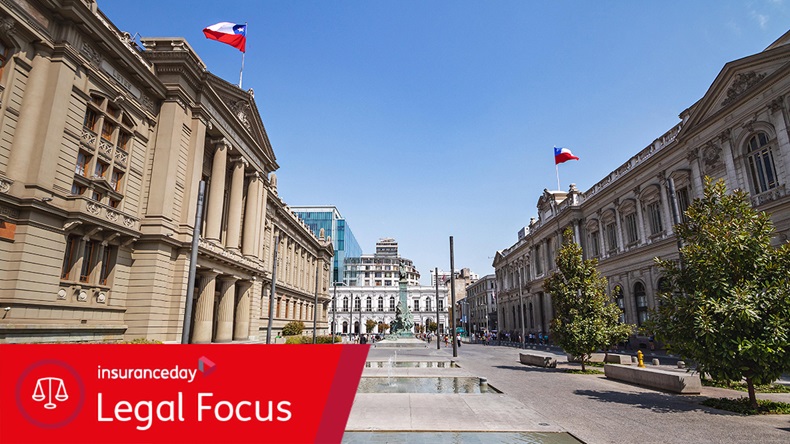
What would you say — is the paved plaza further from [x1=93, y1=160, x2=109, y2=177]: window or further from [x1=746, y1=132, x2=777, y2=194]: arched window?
[x1=93, y1=160, x2=109, y2=177]: window

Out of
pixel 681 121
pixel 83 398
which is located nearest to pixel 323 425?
pixel 83 398

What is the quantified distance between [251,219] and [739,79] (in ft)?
126

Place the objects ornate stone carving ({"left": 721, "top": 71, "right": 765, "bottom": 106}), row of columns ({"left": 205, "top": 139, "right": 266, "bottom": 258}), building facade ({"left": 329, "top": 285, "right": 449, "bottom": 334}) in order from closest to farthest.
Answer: ornate stone carving ({"left": 721, "top": 71, "right": 765, "bottom": 106}), row of columns ({"left": 205, "top": 139, "right": 266, "bottom": 258}), building facade ({"left": 329, "top": 285, "right": 449, "bottom": 334})

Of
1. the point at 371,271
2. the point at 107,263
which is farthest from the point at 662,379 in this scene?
the point at 371,271

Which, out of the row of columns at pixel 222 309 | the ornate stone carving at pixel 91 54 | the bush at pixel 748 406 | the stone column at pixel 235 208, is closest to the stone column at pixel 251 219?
the stone column at pixel 235 208

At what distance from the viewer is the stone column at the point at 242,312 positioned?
3709cm

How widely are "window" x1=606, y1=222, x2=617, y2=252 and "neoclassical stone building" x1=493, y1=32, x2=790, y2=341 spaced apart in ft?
0.36

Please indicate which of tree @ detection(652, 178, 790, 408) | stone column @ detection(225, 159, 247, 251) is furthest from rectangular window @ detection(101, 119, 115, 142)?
tree @ detection(652, 178, 790, 408)

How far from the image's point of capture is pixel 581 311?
2327cm

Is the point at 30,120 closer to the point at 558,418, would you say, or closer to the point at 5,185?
the point at 5,185

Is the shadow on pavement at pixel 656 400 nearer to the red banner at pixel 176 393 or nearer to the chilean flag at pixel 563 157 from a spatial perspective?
the red banner at pixel 176 393

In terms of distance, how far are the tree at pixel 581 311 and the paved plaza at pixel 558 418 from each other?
6.77 meters

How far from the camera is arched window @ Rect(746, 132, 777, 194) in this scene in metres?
25.2

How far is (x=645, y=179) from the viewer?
38.5 meters
